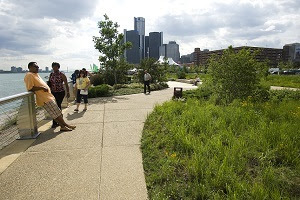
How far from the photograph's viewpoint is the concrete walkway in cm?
305

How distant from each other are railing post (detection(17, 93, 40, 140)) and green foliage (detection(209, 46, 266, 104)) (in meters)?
7.15

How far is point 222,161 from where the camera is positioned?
3.49 m

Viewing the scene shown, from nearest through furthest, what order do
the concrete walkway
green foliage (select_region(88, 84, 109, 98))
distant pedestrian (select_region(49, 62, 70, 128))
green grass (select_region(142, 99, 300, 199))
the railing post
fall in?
1. green grass (select_region(142, 99, 300, 199))
2. the concrete walkway
3. the railing post
4. distant pedestrian (select_region(49, 62, 70, 128))
5. green foliage (select_region(88, 84, 109, 98))

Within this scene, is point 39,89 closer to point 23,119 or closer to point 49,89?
point 49,89

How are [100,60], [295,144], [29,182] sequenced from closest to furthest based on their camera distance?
[29,182] < [295,144] < [100,60]

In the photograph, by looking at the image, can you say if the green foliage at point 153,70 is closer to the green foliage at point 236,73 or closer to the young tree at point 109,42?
the young tree at point 109,42

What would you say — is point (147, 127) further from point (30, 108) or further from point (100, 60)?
point (100, 60)

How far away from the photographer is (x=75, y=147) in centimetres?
471

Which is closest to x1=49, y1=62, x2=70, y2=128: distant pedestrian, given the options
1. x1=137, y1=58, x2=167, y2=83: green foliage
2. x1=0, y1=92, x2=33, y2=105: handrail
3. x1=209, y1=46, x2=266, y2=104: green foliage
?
x1=0, y1=92, x2=33, y2=105: handrail

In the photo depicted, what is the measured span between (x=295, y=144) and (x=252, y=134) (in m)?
0.75

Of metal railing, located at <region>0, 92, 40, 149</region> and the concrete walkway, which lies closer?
the concrete walkway

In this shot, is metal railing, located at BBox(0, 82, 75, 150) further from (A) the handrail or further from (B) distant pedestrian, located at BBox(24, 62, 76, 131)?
(B) distant pedestrian, located at BBox(24, 62, 76, 131)

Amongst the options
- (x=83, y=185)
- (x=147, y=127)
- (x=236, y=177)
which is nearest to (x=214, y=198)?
(x=236, y=177)

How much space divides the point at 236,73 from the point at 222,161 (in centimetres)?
620
